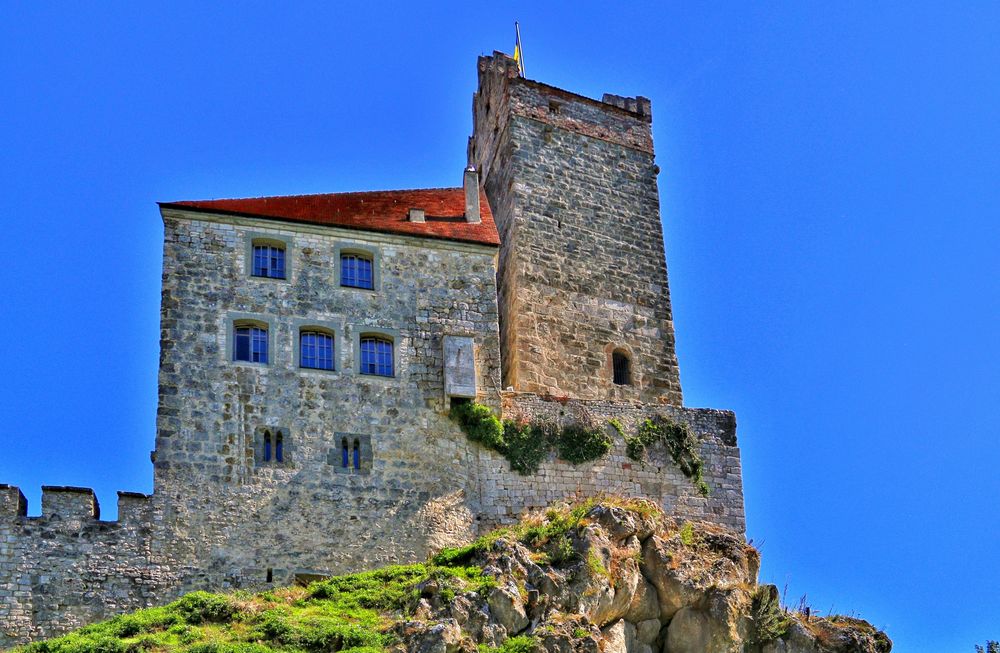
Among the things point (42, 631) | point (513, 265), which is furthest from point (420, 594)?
A: point (513, 265)

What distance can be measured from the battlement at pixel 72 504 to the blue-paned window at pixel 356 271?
877 centimetres

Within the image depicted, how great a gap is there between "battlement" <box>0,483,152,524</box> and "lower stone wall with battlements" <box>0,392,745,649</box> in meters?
0.03

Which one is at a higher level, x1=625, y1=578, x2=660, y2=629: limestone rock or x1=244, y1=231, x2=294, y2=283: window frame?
x1=244, y1=231, x2=294, y2=283: window frame

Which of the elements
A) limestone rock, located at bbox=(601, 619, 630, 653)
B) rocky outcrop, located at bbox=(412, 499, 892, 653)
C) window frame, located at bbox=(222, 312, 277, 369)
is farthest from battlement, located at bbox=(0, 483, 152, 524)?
limestone rock, located at bbox=(601, 619, 630, 653)

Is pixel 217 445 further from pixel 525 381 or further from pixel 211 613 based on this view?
pixel 525 381

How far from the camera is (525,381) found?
164 feet

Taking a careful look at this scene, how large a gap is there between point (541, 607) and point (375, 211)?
1443 cm

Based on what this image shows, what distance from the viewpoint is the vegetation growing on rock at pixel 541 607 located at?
3728 cm

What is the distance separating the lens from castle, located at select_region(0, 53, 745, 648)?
40969 mm

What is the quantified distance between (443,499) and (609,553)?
5232 millimetres

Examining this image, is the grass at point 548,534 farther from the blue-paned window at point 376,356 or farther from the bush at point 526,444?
the blue-paned window at point 376,356

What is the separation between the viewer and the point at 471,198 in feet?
164

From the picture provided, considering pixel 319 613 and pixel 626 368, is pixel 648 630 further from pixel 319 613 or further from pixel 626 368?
pixel 626 368

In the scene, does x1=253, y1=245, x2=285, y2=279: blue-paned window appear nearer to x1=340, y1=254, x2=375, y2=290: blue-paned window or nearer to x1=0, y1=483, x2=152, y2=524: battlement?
x1=340, y1=254, x2=375, y2=290: blue-paned window
